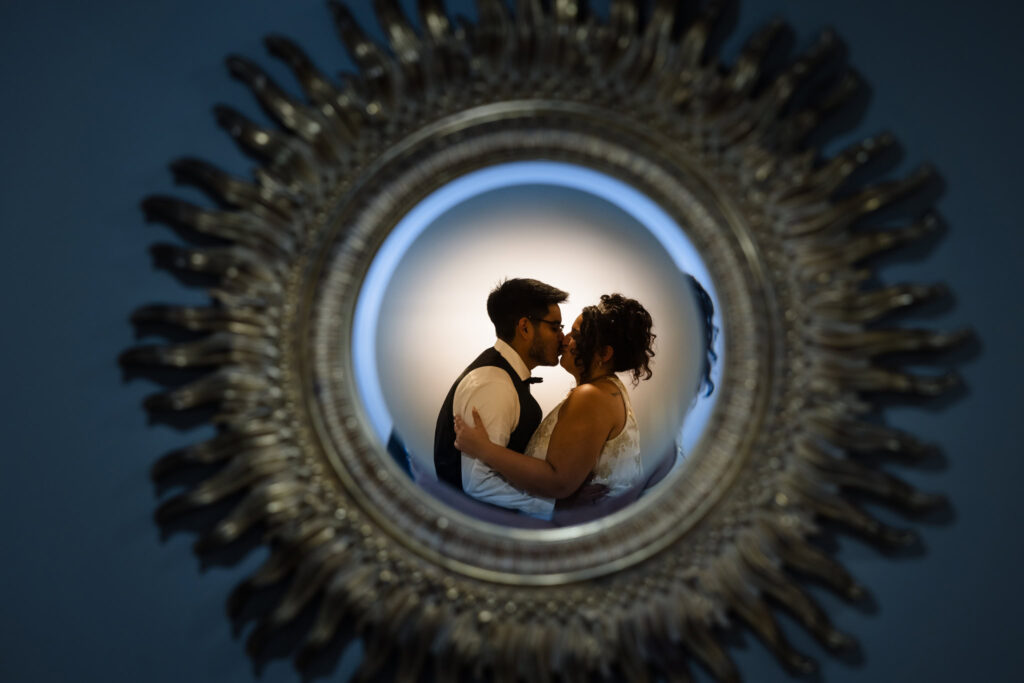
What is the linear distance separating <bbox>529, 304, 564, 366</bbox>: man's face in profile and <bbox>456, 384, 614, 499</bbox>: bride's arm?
5 centimetres

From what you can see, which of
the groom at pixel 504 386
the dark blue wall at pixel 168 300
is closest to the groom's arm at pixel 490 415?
the groom at pixel 504 386

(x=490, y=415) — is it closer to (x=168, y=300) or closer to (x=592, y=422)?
(x=592, y=422)

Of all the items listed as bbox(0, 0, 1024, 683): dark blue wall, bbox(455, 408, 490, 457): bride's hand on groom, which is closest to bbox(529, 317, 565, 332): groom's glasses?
bbox(455, 408, 490, 457): bride's hand on groom

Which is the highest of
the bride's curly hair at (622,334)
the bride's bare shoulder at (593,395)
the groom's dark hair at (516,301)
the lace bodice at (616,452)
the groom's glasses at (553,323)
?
the groom's dark hair at (516,301)

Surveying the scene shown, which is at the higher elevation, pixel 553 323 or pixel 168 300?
pixel 168 300

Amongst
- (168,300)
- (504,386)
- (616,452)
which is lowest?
(616,452)

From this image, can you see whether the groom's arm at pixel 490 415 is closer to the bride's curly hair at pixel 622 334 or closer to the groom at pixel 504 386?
the groom at pixel 504 386

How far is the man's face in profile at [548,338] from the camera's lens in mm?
943

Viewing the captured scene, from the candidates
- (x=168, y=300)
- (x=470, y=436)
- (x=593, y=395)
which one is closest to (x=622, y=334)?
(x=593, y=395)

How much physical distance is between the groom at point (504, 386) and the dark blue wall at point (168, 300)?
250 mm

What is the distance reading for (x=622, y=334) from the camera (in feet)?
3.08

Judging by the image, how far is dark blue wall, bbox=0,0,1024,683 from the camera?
3.02 feet

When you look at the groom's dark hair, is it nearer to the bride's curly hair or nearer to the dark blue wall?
the bride's curly hair

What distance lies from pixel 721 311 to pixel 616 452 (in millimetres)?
188
